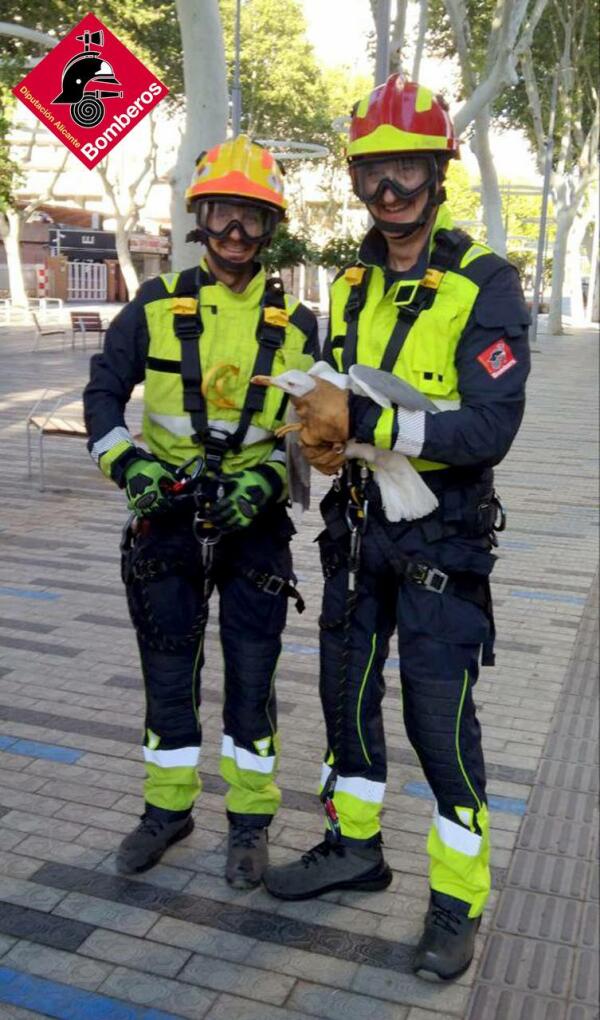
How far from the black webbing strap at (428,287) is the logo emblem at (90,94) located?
8.41 m

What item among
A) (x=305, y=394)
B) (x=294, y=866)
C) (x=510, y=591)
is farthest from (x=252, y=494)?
(x=510, y=591)

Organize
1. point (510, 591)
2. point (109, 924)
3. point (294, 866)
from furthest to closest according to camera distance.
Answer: point (510, 591), point (294, 866), point (109, 924)

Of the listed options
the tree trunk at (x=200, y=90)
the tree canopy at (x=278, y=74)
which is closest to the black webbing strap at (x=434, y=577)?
the tree trunk at (x=200, y=90)

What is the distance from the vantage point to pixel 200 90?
7980 mm

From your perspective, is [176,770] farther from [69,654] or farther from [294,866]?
[69,654]

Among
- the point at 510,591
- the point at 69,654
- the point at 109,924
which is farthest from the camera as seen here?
the point at 510,591

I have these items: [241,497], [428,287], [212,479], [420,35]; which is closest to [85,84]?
[212,479]

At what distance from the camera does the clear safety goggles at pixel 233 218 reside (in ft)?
10.8

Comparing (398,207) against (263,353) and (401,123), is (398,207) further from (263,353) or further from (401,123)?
(263,353)

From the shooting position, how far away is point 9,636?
18.9 feet

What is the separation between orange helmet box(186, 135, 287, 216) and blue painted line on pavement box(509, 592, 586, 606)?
403 cm

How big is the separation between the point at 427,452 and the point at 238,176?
1000mm

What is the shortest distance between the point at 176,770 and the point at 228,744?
0.18m

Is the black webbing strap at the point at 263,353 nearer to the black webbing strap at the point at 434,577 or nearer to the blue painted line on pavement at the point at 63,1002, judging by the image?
the black webbing strap at the point at 434,577
